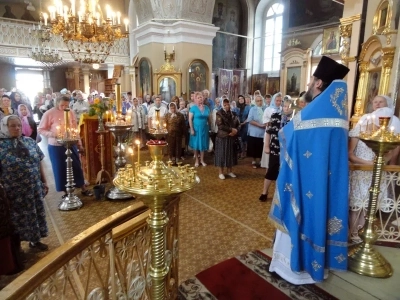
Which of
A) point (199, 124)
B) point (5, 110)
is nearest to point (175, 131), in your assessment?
point (199, 124)

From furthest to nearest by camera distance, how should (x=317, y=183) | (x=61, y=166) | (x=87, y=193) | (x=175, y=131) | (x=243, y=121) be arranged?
(x=243, y=121) < (x=175, y=131) < (x=87, y=193) < (x=61, y=166) < (x=317, y=183)

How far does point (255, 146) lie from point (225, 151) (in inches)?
49.1

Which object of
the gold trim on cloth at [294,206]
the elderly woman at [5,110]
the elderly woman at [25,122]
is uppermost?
the elderly woman at [5,110]

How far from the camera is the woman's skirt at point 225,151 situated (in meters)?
5.48

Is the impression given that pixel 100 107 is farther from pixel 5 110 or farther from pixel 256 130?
pixel 256 130

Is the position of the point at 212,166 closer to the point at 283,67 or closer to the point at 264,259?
the point at 264,259

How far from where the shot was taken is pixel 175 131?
6.79 m

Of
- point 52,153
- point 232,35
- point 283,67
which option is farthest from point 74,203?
point 232,35

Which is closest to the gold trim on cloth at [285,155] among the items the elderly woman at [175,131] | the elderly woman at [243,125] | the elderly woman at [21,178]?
the elderly woman at [21,178]

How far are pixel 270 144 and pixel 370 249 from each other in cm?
208

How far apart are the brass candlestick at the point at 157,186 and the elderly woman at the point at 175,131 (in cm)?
540

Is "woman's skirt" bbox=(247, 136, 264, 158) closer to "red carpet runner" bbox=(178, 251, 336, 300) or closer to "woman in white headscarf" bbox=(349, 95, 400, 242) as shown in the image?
"woman in white headscarf" bbox=(349, 95, 400, 242)

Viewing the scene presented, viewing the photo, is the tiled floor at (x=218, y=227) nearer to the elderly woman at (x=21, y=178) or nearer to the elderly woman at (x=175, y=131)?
the elderly woman at (x=21, y=178)

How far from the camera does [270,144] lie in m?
4.26
